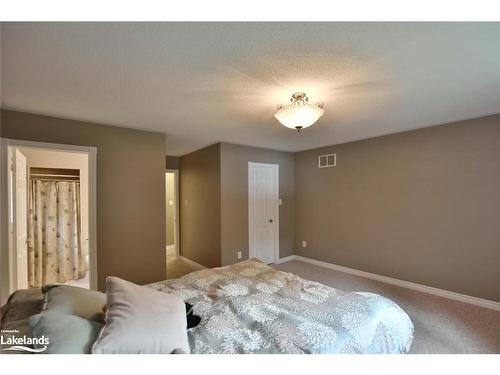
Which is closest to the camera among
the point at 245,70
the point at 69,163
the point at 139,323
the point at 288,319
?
the point at 139,323

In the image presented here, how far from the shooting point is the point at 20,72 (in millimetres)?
1628

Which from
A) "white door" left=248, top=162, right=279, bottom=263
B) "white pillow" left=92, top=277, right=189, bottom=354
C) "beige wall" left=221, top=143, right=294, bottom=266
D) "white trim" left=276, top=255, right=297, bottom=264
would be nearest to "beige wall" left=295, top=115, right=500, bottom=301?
"white trim" left=276, top=255, right=297, bottom=264

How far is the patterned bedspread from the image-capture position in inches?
45.5

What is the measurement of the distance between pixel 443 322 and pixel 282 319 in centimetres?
215

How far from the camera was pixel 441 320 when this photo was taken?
7.62ft

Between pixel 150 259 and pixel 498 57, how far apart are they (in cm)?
399

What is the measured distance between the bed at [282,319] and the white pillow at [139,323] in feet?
0.58

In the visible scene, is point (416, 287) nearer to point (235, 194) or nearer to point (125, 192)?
point (235, 194)

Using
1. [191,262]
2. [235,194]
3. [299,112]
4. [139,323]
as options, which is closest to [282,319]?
[139,323]
